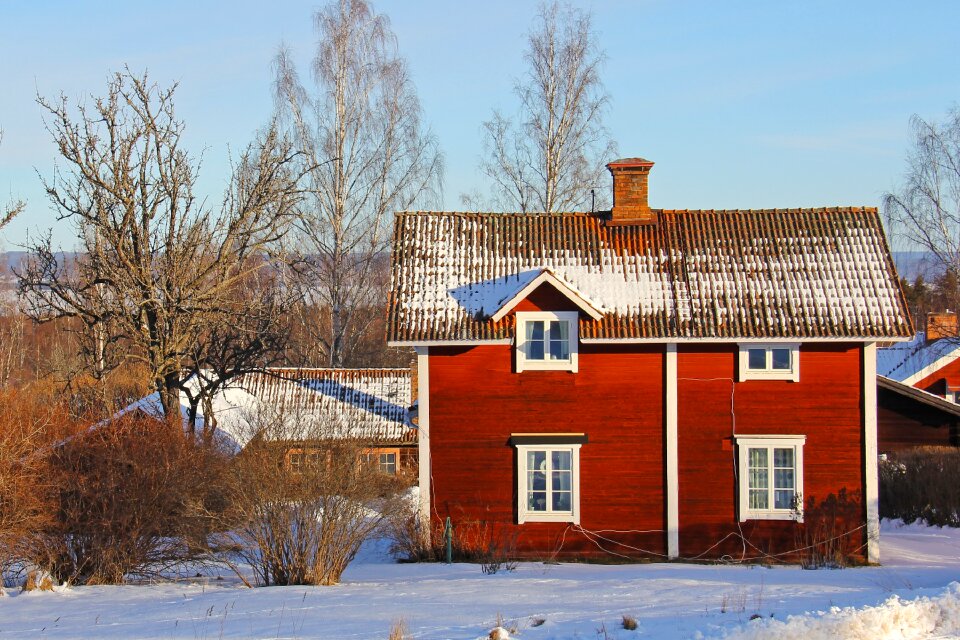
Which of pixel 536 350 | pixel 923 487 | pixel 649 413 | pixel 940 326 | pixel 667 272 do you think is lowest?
pixel 923 487

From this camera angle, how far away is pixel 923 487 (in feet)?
76.7

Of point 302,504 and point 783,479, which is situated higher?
point 783,479

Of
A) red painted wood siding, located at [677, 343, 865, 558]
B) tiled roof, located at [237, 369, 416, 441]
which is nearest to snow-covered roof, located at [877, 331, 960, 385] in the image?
tiled roof, located at [237, 369, 416, 441]

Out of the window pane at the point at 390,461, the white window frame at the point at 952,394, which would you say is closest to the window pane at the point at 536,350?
the window pane at the point at 390,461

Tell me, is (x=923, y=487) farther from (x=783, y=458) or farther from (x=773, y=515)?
(x=773, y=515)

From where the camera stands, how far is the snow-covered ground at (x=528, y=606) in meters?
9.69

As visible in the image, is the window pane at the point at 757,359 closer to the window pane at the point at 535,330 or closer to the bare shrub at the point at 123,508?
the window pane at the point at 535,330

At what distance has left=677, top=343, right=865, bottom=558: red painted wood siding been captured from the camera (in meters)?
17.6

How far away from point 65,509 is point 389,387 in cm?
1489

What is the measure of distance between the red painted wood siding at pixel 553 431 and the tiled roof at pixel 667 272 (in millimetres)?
718

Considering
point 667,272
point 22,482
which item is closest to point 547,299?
point 667,272

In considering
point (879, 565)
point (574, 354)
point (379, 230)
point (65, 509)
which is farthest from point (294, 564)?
point (379, 230)

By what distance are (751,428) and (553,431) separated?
11.8 feet

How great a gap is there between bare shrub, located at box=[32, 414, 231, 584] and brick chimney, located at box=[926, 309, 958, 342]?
30.7 metres
